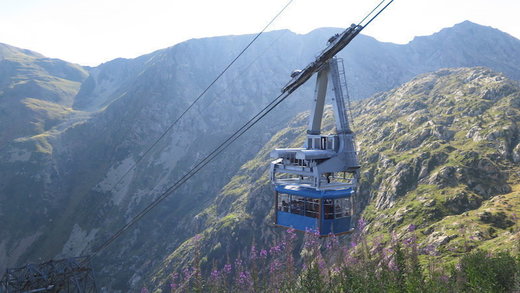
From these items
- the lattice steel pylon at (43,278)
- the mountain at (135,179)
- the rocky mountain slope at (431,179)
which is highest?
the lattice steel pylon at (43,278)

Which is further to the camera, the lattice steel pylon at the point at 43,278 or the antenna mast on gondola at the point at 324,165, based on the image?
the lattice steel pylon at the point at 43,278

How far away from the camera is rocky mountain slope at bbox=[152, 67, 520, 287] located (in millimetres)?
47969

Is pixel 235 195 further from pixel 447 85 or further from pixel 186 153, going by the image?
pixel 447 85

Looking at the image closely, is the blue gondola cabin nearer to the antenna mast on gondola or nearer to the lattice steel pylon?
the antenna mast on gondola

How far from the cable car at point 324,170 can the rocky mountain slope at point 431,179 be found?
1595 cm

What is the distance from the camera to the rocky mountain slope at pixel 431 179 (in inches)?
1889

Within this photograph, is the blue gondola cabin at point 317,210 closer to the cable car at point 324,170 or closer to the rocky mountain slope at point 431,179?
the cable car at point 324,170

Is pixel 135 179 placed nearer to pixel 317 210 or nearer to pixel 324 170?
pixel 317 210

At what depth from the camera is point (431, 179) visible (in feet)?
215

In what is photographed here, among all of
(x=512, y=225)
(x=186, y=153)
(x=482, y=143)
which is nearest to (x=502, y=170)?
(x=482, y=143)

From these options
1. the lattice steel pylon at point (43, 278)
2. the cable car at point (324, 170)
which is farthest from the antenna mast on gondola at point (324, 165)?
the lattice steel pylon at point (43, 278)

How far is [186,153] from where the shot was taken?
159750 mm

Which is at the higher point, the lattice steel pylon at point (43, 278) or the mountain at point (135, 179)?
the lattice steel pylon at point (43, 278)

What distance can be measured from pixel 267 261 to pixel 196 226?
40.5 m
